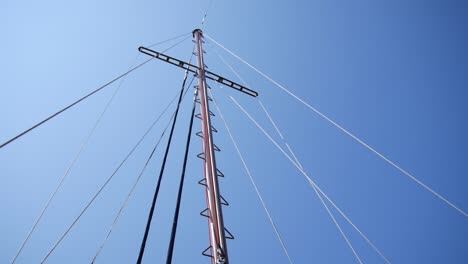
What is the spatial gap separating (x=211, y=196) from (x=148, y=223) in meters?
1.15

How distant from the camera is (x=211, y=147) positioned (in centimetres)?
538

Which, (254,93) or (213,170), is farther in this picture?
(254,93)

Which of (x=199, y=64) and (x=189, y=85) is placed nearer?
(x=199, y=64)

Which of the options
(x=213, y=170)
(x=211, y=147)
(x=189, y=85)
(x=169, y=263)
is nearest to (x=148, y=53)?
(x=189, y=85)

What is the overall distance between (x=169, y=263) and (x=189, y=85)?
262 inches

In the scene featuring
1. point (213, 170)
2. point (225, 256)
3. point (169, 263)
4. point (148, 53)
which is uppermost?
point (148, 53)

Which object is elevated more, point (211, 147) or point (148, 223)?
point (211, 147)

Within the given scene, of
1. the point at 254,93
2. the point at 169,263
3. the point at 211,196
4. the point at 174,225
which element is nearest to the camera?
the point at 169,263

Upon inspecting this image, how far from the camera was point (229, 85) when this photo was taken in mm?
8828

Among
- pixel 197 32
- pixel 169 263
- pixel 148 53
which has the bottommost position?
pixel 169 263

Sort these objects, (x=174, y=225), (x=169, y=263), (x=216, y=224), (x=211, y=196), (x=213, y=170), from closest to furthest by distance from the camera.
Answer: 1. (x=169, y=263)
2. (x=174, y=225)
3. (x=216, y=224)
4. (x=213, y=170)
5. (x=211, y=196)

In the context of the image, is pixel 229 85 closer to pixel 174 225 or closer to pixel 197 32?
pixel 197 32

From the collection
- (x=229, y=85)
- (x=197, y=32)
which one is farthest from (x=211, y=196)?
(x=197, y=32)

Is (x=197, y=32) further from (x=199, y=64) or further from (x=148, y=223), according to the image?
(x=148, y=223)
